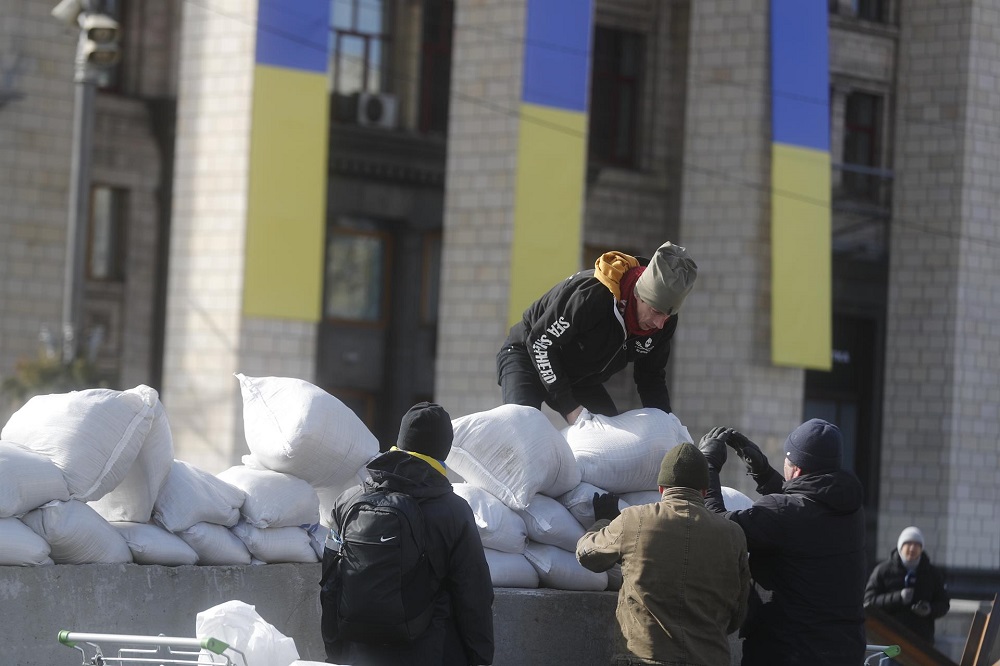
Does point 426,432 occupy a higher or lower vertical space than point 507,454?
higher

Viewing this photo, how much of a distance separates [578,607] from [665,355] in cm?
127

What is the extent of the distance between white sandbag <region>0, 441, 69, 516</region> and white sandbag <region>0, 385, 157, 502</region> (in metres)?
0.07

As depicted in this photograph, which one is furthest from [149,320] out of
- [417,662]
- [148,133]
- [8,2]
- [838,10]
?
[417,662]

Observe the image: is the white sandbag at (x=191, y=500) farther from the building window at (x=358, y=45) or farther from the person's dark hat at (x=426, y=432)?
the building window at (x=358, y=45)

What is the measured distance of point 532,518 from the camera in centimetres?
681

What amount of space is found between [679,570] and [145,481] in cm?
214

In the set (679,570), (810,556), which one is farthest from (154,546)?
(810,556)

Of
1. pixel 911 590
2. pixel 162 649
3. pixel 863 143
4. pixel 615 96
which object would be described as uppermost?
pixel 615 96

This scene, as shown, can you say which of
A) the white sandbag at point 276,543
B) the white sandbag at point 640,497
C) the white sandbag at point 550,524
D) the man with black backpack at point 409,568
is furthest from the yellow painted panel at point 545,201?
the man with black backpack at point 409,568

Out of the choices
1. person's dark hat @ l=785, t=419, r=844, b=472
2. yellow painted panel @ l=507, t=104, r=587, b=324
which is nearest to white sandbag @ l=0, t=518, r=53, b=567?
person's dark hat @ l=785, t=419, r=844, b=472

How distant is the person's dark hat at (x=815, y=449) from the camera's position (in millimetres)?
6113

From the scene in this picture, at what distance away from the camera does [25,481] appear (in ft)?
18.5

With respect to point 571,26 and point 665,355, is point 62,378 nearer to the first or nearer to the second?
point 571,26

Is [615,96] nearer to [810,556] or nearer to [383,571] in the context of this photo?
[810,556]
